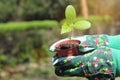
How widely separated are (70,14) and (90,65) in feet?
0.68

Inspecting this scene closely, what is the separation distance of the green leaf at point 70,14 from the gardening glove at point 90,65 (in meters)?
0.15

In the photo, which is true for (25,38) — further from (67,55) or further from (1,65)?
(67,55)

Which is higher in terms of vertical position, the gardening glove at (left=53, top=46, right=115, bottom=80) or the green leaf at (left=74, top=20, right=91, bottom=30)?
the green leaf at (left=74, top=20, right=91, bottom=30)

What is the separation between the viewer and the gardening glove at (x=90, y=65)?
103cm

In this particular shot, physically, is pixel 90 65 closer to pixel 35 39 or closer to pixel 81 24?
pixel 81 24

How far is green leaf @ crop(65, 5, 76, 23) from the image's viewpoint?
118cm

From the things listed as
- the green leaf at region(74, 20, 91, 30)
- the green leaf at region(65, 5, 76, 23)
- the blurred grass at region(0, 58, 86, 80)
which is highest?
the blurred grass at region(0, 58, 86, 80)

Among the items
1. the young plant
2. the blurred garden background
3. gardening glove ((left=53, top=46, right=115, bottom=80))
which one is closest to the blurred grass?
the blurred garden background

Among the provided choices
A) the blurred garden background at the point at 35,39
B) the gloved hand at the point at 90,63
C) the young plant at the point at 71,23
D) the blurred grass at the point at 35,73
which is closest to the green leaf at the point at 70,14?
the young plant at the point at 71,23

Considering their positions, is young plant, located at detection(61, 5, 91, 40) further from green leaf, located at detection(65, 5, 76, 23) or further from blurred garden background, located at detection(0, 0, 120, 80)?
blurred garden background, located at detection(0, 0, 120, 80)

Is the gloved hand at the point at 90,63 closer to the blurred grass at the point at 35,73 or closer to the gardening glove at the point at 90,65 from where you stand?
the gardening glove at the point at 90,65

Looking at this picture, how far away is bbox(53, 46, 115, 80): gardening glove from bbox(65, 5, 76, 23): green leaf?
151 mm

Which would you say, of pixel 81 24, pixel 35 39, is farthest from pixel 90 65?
pixel 35 39

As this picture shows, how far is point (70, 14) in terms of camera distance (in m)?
1.19
